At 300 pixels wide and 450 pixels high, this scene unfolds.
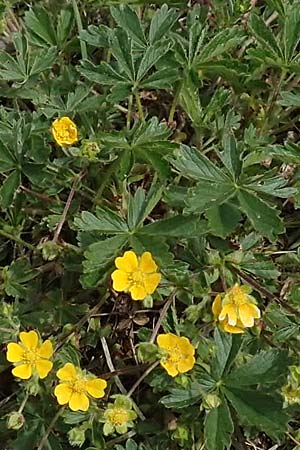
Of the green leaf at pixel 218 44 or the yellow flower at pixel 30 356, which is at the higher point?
the green leaf at pixel 218 44

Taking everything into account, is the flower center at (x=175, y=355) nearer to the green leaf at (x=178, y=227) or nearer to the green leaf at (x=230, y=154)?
the green leaf at (x=178, y=227)

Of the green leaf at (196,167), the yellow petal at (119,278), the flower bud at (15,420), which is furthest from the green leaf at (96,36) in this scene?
the flower bud at (15,420)

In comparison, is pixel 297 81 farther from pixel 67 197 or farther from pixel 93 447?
pixel 93 447

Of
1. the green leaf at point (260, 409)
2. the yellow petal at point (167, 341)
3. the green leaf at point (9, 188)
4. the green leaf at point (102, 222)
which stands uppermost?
the green leaf at point (9, 188)

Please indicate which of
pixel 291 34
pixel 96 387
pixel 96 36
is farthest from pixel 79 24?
pixel 96 387

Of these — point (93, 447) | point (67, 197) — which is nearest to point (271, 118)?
point (67, 197)

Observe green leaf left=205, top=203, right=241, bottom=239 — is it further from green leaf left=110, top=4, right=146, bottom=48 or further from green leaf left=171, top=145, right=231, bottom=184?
green leaf left=110, top=4, right=146, bottom=48
